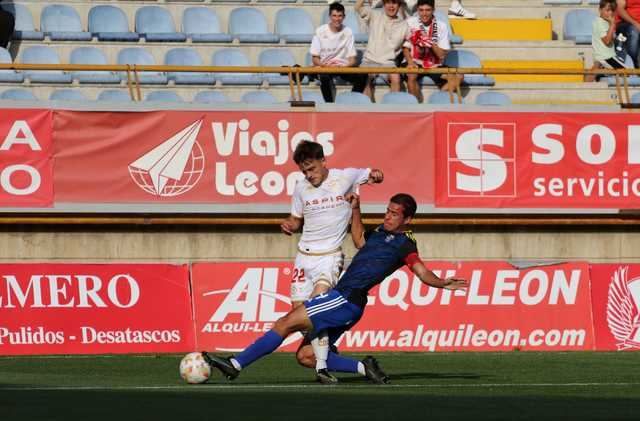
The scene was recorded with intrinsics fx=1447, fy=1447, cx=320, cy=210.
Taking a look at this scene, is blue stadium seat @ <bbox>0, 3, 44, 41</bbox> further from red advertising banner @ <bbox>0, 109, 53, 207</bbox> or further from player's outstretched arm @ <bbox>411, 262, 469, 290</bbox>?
player's outstretched arm @ <bbox>411, 262, 469, 290</bbox>

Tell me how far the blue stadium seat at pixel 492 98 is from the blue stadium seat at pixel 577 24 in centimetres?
311

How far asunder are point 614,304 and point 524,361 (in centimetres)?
302

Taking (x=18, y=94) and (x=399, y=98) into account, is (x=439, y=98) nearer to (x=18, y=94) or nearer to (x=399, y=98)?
(x=399, y=98)

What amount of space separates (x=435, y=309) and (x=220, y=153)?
3445 millimetres

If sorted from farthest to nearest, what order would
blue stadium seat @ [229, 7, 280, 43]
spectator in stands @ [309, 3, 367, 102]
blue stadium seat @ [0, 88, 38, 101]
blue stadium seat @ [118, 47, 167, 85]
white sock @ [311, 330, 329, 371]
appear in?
blue stadium seat @ [229, 7, 280, 43]
blue stadium seat @ [118, 47, 167, 85]
spectator in stands @ [309, 3, 367, 102]
blue stadium seat @ [0, 88, 38, 101]
white sock @ [311, 330, 329, 371]

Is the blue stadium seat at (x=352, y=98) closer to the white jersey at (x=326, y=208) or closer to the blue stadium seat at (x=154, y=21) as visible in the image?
the blue stadium seat at (x=154, y=21)

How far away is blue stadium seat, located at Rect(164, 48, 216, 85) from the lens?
2022cm

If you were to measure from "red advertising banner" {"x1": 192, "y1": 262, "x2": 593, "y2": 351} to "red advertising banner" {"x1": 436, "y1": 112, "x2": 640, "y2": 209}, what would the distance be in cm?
138

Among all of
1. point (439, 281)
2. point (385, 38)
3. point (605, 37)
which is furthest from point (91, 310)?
point (605, 37)

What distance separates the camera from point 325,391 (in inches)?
413

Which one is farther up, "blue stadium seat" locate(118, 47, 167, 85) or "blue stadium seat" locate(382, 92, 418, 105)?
"blue stadium seat" locate(118, 47, 167, 85)

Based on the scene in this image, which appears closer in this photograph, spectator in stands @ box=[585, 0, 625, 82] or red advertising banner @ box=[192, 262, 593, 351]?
red advertising banner @ box=[192, 262, 593, 351]

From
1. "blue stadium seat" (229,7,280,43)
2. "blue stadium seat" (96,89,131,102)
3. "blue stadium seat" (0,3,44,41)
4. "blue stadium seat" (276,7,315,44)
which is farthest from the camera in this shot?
"blue stadium seat" (276,7,315,44)

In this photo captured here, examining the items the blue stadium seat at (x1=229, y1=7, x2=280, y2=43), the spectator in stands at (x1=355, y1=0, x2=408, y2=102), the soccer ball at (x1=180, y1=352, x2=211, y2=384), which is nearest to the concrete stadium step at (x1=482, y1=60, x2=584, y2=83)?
the spectator in stands at (x1=355, y1=0, x2=408, y2=102)
